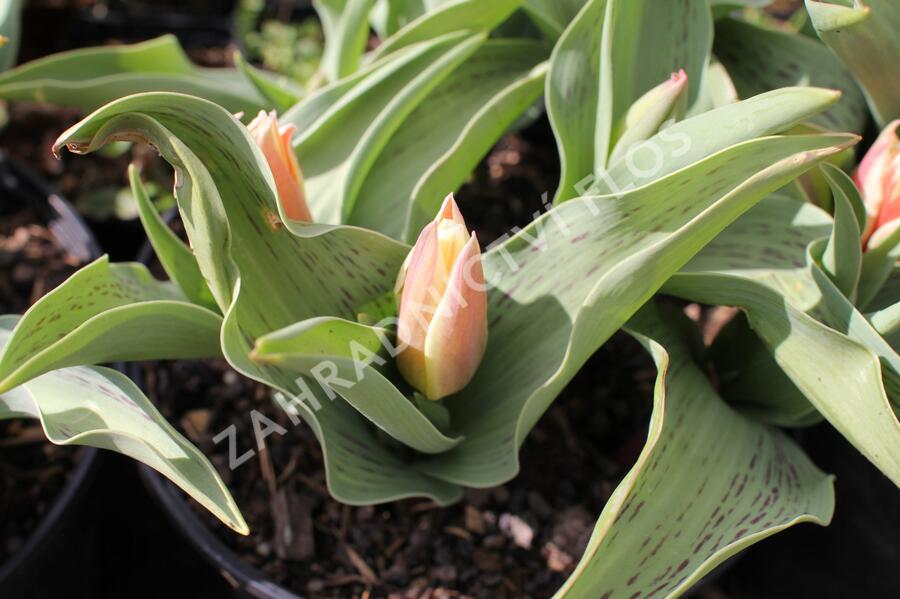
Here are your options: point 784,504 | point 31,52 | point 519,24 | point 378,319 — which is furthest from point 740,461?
point 31,52

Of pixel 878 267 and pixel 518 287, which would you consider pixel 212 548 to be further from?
pixel 878 267

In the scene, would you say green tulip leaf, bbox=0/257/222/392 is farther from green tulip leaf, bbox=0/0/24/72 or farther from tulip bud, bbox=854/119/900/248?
tulip bud, bbox=854/119/900/248

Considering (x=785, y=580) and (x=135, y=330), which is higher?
(x=135, y=330)

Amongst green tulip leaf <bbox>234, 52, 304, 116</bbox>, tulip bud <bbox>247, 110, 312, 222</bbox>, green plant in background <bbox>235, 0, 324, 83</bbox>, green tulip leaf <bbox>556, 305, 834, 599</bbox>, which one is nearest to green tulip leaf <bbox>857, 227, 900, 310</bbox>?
green tulip leaf <bbox>556, 305, 834, 599</bbox>

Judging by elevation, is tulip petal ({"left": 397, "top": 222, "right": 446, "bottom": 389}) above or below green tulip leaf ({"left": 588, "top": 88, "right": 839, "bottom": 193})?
below

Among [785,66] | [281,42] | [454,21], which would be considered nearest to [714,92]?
[785,66]

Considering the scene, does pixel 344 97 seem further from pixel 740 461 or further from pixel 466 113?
pixel 740 461

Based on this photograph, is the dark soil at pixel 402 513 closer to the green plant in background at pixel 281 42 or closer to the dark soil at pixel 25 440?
the dark soil at pixel 25 440
